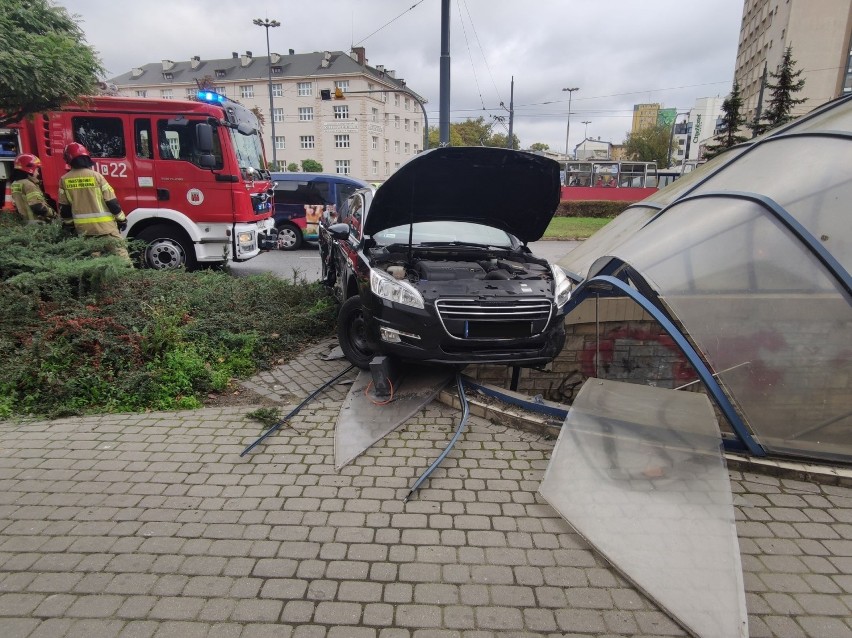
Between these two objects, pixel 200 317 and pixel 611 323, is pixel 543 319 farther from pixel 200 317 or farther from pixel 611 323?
pixel 200 317

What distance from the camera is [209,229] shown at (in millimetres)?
9406

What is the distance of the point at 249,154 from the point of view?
33.4 ft

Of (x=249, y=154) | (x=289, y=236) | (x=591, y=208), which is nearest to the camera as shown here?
(x=249, y=154)

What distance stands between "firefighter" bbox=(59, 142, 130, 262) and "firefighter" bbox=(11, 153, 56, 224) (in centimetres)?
64

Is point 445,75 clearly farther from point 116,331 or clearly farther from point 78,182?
point 116,331

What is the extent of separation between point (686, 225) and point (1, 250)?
7173 millimetres

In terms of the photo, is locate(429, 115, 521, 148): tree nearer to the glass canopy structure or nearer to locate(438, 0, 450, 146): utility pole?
locate(438, 0, 450, 146): utility pole

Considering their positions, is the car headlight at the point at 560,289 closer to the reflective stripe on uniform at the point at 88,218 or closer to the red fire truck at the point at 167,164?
the reflective stripe on uniform at the point at 88,218

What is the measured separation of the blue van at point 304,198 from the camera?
1572 cm

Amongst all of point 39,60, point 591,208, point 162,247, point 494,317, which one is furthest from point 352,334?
point 591,208

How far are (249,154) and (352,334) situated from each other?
6207 millimetres

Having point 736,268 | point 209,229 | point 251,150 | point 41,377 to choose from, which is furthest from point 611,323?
point 251,150

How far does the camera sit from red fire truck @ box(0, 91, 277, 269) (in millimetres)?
8812

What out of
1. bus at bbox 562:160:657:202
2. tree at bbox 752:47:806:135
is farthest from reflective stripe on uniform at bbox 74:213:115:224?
bus at bbox 562:160:657:202
